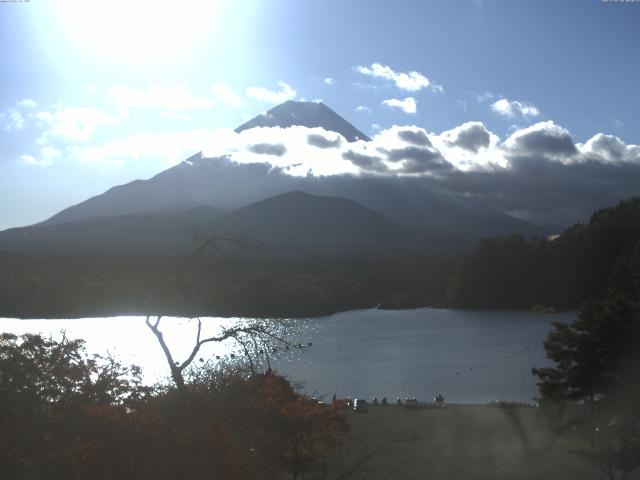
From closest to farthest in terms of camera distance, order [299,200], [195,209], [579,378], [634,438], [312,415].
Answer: [312,415] → [634,438] → [579,378] → [195,209] → [299,200]

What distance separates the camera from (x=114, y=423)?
5922 mm

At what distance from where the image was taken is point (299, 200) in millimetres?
126500

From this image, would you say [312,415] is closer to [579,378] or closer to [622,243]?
[579,378]

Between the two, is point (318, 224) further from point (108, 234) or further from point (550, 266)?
point (550, 266)

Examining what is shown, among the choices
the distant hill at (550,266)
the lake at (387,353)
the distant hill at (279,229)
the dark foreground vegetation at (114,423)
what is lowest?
the lake at (387,353)

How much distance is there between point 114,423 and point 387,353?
25.0 meters

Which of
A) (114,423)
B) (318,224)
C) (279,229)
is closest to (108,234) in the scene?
(279,229)

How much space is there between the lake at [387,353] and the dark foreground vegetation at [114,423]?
6838 mm

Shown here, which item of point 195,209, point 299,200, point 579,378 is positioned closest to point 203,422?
point 579,378

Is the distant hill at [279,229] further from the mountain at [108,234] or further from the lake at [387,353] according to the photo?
the lake at [387,353]

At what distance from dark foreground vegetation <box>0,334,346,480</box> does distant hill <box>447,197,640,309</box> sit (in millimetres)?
52035

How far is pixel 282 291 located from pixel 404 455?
36214mm

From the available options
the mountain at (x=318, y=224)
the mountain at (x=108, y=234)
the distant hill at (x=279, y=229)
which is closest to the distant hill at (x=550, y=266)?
the distant hill at (x=279, y=229)

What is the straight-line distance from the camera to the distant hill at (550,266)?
2201 inches
